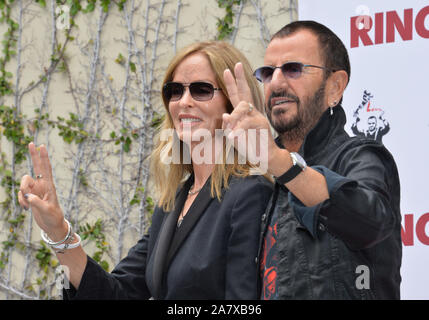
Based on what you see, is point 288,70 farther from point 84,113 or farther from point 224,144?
point 84,113

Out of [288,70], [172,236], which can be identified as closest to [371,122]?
[288,70]

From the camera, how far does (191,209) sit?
1976 mm

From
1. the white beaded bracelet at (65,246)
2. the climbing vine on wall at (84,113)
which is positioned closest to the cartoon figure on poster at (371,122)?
the climbing vine on wall at (84,113)

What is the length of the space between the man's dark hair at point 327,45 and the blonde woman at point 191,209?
0.95ft

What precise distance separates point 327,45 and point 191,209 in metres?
0.75

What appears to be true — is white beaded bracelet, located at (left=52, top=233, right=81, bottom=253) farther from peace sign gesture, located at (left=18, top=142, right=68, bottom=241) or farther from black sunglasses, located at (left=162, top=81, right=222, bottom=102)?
black sunglasses, located at (left=162, top=81, right=222, bottom=102)

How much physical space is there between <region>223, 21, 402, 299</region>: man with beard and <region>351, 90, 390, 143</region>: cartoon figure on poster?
111cm

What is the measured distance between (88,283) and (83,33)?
9.64 ft

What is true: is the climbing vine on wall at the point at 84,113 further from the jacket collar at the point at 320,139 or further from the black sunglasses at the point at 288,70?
the jacket collar at the point at 320,139

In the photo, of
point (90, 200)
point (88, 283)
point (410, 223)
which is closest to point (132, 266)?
point (88, 283)

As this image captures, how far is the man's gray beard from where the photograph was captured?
171 centimetres

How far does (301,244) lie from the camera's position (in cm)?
152

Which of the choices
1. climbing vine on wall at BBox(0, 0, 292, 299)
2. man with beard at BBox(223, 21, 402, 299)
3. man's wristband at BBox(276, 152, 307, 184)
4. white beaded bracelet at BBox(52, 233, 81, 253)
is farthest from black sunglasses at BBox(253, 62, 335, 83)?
climbing vine on wall at BBox(0, 0, 292, 299)

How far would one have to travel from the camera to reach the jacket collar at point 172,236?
1.90 m
